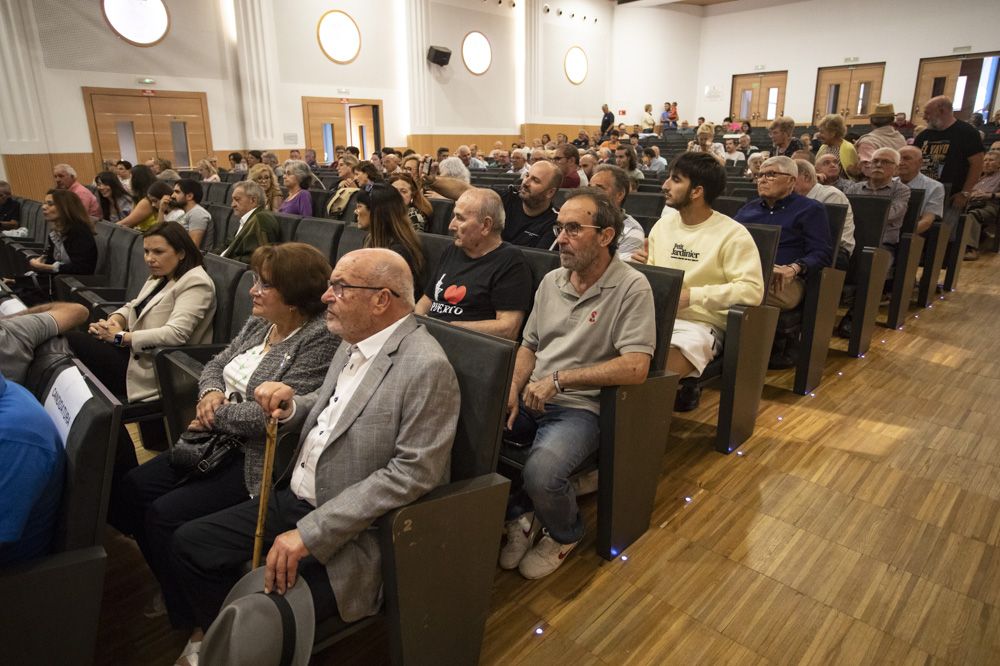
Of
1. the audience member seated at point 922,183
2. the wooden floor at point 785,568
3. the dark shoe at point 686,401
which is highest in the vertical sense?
the audience member seated at point 922,183

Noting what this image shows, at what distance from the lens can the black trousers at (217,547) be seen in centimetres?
141

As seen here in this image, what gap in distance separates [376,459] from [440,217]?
267cm

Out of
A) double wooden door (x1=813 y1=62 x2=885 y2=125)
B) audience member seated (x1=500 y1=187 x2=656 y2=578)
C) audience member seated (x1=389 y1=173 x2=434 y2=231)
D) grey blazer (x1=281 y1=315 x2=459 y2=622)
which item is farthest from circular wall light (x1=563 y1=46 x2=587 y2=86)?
grey blazer (x1=281 y1=315 x2=459 y2=622)

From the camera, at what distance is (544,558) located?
1.93 m

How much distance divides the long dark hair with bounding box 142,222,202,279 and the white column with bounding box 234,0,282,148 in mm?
9984

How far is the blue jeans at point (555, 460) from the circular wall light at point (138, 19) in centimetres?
1094

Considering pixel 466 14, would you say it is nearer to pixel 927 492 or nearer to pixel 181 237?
pixel 181 237

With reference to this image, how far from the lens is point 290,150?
1178cm

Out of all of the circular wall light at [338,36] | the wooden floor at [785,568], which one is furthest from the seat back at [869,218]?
the circular wall light at [338,36]

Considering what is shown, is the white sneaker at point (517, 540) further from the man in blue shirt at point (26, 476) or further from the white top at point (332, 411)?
the man in blue shirt at point (26, 476)

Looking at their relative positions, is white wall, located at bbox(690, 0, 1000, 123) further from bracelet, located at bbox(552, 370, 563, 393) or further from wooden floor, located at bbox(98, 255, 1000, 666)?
bracelet, located at bbox(552, 370, 563, 393)

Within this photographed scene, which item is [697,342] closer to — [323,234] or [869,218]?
[869,218]

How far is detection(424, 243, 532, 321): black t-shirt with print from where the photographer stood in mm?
2246

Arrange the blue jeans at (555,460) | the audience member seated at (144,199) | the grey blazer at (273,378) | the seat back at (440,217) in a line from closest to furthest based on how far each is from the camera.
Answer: the grey blazer at (273,378) → the blue jeans at (555,460) → the seat back at (440,217) → the audience member seated at (144,199)
